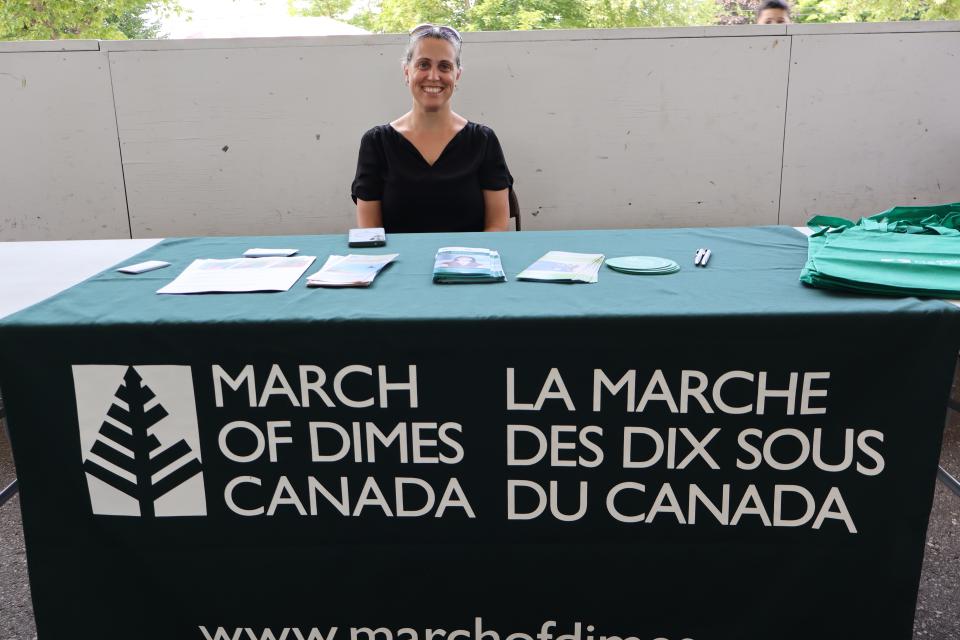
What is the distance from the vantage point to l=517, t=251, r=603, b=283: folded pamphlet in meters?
1.38

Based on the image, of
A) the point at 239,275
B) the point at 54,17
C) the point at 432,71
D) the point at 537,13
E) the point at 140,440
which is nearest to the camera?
the point at 140,440

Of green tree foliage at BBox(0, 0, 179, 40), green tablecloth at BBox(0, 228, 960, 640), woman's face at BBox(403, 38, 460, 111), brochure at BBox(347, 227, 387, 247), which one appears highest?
green tree foliage at BBox(0, 0, 179, 40)

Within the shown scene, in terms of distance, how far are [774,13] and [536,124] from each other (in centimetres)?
156

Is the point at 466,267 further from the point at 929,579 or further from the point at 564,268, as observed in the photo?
the point at 929,579

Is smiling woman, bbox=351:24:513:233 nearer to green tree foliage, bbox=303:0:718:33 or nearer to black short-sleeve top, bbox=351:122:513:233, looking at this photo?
black short-sleeve top, bbox=351:122:513:233

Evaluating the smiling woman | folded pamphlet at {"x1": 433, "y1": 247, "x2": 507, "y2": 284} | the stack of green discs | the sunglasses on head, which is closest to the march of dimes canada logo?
folded pamphlet at {"x1": 433, "y1": 247, "x2": 507, "y2": 284}

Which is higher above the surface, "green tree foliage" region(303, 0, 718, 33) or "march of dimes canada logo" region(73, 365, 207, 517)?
"green tree foliage" region(303, 0, 718, 33)

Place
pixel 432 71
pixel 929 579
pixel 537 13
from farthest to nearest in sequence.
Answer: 1. pixel 537 13
2. pixel 432 71
3. pixel 929 579

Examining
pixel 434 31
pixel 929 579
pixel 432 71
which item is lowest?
pixel 929 579

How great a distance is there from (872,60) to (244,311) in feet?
11.5

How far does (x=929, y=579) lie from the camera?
5.45ft

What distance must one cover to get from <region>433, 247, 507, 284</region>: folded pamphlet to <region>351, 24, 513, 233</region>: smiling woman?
83 cm

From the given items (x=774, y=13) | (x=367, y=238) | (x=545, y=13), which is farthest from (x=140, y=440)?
(x=545, y=13)

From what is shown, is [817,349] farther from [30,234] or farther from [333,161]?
[30,234]
